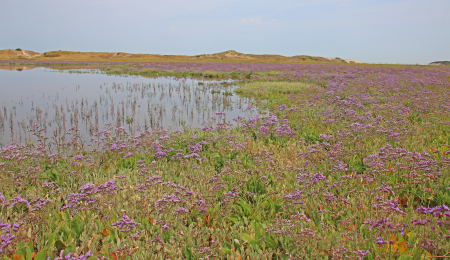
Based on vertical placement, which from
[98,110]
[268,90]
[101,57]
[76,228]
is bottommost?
[76,228]

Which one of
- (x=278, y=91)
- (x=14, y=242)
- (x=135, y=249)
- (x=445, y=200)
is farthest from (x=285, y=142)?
(x=278, y=91)

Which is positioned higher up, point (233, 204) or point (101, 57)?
point (101, 57)

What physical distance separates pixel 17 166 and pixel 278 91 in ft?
52.7

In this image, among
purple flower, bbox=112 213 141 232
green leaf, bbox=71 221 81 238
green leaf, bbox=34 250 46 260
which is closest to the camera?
green leaf, bbox=34 250 46 260

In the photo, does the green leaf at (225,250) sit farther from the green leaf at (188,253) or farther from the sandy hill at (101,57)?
the sandy hill at (101,57)

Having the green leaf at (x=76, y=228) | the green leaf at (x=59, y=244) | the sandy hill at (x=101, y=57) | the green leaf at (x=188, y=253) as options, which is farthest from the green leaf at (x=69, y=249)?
the sandy hill at (x=101, y=57)

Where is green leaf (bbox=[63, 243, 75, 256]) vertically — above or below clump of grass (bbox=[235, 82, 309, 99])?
below

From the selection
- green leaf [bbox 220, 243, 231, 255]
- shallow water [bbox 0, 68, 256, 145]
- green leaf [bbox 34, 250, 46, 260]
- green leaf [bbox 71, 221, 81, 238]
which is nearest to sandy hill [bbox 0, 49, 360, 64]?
shallow water [bbox 0, 68, 256, 145]

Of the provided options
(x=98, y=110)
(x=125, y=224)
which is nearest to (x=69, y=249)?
(x=125, y=224)

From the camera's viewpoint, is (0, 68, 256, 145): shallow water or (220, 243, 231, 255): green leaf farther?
(0, 68, 256, 145): shallow water

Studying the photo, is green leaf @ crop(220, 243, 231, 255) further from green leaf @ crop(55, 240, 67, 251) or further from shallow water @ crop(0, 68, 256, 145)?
shallow water @ crop(0, 68, 256, 145)

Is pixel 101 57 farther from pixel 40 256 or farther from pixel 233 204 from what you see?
pixel 40 256

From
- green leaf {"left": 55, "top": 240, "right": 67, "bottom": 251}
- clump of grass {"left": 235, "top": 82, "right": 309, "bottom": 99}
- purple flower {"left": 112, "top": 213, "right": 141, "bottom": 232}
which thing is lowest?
green leaf {"left": 55, "top": 240, "right": 67, "bottom": 251}

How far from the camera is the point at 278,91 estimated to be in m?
19.1
